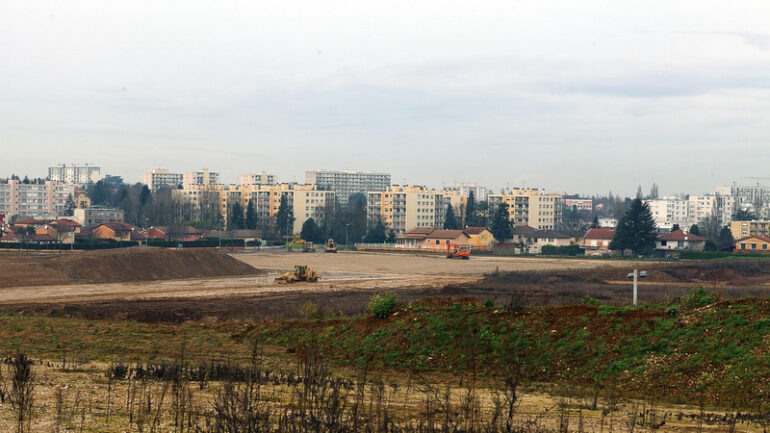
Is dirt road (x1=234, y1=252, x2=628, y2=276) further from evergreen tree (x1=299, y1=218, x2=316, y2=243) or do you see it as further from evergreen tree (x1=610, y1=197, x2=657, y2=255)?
evergreen tree (x1=299, y1=218, x2=316, y2=243)

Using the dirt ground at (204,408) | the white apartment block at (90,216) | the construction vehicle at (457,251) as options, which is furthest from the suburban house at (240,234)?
the dirt ground at (204,408)

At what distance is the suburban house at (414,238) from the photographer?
15965 centimetres

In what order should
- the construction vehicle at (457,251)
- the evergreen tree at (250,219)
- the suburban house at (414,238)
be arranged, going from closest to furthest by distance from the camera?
1. the construction vehicle at (457,251)
2. the suburban house at (414,238)
3. the evergreen tree at (250,219)

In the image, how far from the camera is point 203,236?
505ft

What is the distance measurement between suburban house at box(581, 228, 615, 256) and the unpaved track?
98.2 ft

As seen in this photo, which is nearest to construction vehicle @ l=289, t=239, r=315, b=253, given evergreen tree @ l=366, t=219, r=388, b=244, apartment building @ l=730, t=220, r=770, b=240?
evergreen tree @ l=366, t=219, r=388, b=244

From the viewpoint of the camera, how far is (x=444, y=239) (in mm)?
150000

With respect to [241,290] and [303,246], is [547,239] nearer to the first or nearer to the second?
[303,246]

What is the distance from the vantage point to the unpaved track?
6175 cm

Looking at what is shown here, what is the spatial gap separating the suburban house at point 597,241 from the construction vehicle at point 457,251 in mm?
22945

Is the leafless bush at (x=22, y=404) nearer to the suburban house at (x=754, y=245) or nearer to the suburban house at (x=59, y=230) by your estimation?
the suburban house at (x=59, y=230)

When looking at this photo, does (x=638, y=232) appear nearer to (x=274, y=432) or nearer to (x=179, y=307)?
(x=179, y=307)

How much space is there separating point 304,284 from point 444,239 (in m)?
78.9

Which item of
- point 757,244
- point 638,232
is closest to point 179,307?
point 638,232
